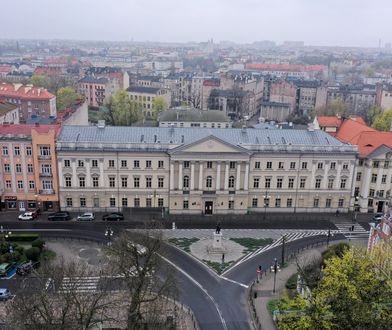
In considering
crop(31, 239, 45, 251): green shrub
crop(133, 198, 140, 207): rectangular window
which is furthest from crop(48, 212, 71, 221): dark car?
crop(31, 239, 45, 251): green shrub

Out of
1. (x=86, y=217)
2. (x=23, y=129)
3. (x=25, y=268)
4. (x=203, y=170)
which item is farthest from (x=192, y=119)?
(x=25, y=268)

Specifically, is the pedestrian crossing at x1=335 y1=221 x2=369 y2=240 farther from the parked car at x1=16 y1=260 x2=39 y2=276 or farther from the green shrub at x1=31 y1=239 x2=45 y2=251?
the parked car at x1=16 y1=260 x2=39 y2=276

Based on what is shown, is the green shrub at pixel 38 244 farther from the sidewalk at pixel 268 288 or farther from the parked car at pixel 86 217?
the sidewalk at pixel 268 288

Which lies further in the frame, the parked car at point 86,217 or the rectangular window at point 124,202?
the rectangular window at point 124,202

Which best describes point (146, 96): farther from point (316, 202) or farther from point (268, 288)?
point (268, 288)

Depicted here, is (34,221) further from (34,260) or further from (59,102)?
(59,102)

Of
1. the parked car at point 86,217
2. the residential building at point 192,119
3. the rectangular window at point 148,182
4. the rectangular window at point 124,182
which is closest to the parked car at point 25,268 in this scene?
the parked car at point 86,217
